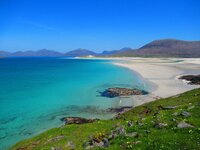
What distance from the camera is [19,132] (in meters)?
29.5

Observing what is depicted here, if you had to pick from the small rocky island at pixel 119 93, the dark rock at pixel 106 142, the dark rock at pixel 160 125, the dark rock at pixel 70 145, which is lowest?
the small rocky island at pixel 119 93

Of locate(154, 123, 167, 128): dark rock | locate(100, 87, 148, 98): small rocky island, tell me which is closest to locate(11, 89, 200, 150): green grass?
locate(154, 123, 167, 128): dark rock

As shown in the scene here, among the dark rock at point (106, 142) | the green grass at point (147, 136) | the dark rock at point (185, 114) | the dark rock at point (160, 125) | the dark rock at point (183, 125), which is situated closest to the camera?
the green grass at point (147, 136)

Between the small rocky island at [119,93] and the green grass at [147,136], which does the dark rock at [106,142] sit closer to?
the green grass at [147,136]

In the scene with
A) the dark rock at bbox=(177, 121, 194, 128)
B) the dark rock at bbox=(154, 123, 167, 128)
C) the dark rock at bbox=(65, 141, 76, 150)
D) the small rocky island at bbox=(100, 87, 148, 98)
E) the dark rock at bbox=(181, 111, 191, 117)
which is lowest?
the small rocky island at bbox=(100, 87, 148, 98)

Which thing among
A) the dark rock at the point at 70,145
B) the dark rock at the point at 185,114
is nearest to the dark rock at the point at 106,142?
the dark rock at the point at 70,145

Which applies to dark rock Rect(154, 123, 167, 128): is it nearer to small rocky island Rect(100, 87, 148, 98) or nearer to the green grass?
the green grass

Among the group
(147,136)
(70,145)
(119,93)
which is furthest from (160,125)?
(119,93)

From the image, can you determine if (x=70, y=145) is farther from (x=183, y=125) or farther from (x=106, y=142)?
(x=183, y=125)

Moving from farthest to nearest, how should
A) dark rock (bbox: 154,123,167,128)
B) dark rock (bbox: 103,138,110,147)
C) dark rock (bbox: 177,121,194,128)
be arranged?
dark rock (bbox: 154,123,167,128) < dark rock (bbox: 177,121,194,128) < dark rock (bbox: 103,138,110,147)

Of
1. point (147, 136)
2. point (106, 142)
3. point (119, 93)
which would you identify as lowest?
point (119, 93)

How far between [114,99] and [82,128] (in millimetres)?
26968

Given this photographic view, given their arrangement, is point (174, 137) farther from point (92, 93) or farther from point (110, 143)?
point (92, 93)

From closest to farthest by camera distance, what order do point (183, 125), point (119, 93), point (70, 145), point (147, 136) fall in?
point (147, 136) < point (183, 125) < point (70, 145) < point (119, 93)
